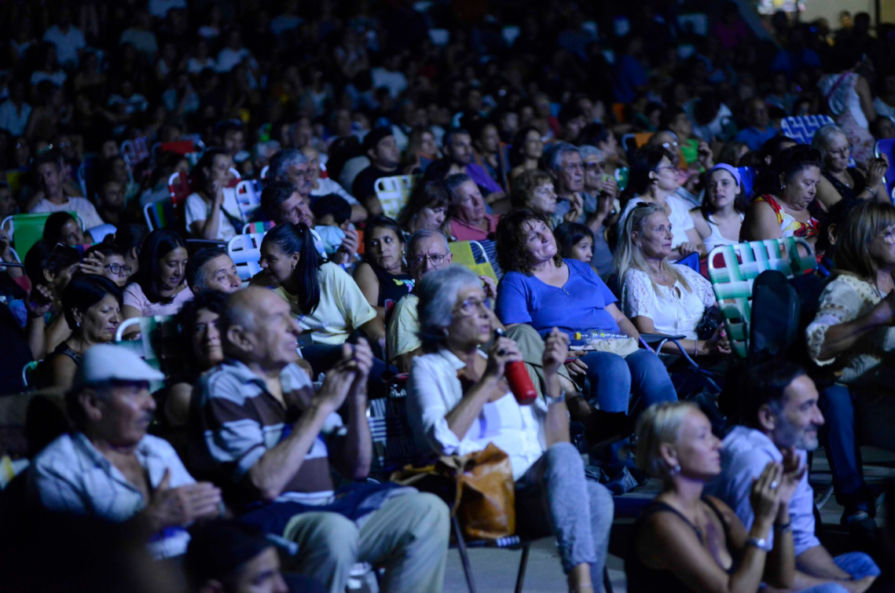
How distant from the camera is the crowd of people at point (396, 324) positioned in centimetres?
246

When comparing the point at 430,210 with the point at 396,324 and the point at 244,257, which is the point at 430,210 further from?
the point at 396,324

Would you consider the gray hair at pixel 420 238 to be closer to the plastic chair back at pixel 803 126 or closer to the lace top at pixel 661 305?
→ the lace top at pixel 661 305

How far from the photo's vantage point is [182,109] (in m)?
9.46

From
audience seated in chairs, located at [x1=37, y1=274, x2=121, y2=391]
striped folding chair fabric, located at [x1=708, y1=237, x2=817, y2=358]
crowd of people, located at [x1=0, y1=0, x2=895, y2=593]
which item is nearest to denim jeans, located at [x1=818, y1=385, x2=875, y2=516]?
crowd of people, located at [x1=0, y1=0, x2=895, y2=593]

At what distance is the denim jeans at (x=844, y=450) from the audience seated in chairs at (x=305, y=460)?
1.69 m

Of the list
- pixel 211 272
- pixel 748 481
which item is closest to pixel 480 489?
pixel 748 481

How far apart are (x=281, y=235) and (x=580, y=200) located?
8.80 feet

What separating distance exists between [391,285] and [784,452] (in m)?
2.58

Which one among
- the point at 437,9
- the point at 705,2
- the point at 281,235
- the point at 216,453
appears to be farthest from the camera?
the point at 705,2

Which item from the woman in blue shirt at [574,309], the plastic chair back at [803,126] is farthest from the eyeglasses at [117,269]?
the plastic chair back at [803,126]

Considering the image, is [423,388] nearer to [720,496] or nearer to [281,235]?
[720,496]

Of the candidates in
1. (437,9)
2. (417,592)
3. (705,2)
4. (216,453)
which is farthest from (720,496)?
(705,2)

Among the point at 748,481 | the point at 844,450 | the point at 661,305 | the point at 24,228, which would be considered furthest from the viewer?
the point at 24,228

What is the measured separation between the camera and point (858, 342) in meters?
3.60
